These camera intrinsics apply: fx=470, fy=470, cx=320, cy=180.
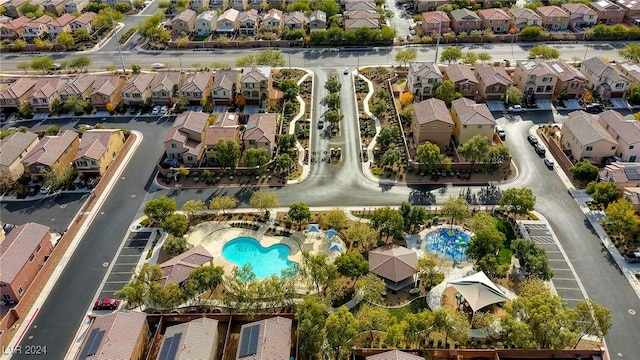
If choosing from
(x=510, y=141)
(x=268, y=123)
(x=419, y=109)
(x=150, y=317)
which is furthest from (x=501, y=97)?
(x=150, y=317)

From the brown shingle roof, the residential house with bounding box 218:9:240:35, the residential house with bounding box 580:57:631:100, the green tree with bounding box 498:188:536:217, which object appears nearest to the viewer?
the brown shingle roof

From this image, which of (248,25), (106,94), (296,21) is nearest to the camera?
(106,94)

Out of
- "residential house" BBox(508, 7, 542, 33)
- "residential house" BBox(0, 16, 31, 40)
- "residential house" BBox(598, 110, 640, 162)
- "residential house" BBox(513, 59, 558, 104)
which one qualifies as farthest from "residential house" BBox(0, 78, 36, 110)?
"residential house" BBox(508, 7, 542, 33)

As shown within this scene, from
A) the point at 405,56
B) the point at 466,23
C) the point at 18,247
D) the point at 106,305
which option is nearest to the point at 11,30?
the point at 18,247

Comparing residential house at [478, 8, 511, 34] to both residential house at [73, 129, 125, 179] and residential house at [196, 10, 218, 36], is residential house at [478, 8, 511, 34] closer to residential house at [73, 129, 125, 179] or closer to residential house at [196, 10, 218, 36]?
residential house at [196, 10, 218, 36]

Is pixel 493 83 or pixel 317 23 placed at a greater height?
pixel 317 23

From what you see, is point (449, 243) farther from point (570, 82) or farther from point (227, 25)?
point (227, 25)
